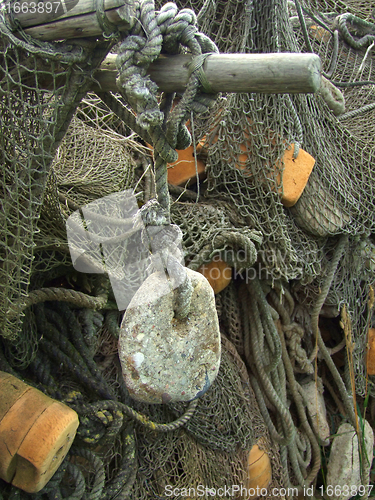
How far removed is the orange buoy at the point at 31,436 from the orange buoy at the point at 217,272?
697mm

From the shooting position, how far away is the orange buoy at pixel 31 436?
0.99 meters

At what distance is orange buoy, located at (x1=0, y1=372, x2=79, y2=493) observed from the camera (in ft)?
3.26

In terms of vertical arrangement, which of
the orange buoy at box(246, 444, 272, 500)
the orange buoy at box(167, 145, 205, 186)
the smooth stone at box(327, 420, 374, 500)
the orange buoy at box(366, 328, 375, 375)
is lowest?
the smooth stone at box(327, 420, 374, 500)

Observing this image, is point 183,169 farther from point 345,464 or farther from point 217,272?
point 345,464

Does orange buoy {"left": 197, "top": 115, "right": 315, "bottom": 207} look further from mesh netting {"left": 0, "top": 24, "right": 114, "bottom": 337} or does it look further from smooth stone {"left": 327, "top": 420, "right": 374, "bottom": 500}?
smooth stone {"left": 327, "top": 420, "right": 374, "bottom": 500}

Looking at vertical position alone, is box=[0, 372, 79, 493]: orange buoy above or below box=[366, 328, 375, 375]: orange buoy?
above

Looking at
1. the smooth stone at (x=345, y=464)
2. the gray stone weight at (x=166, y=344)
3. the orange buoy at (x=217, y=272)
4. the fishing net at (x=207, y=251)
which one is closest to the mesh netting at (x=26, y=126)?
the fishing net at (x=207, y=251)

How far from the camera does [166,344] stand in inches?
35.2

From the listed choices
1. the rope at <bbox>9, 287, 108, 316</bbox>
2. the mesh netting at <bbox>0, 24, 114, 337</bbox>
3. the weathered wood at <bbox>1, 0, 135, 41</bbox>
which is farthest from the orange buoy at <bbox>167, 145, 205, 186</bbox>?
the weathered wood at <bbox>1, 0, 135, 41</bbox>

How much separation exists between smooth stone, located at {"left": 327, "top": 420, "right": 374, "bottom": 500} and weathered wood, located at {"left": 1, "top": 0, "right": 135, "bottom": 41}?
6.79 ft

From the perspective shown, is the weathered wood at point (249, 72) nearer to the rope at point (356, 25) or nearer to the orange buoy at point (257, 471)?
the orange buoy at point (257, 471)

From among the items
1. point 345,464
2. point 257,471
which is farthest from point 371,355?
point 257,471

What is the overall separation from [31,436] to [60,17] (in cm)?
92

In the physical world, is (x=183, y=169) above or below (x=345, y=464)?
above
